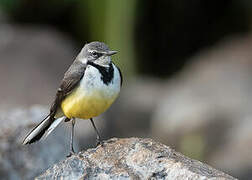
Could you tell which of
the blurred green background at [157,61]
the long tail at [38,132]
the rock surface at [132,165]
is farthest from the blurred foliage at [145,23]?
the rock surface at [132,165]

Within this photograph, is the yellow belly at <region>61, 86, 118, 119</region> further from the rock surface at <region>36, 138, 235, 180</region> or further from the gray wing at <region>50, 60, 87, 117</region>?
the rock surface at <region>36, 138, 235, 180</region>

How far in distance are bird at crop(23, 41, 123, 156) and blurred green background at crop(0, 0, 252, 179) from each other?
5417 mm

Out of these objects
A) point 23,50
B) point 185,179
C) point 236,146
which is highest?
point 185,179

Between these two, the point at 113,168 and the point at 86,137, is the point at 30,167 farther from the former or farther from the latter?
the point at 86,137

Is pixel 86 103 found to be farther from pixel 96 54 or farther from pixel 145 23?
pixel 145 23

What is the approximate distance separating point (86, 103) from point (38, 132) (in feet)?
2.92

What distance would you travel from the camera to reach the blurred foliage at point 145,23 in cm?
1680

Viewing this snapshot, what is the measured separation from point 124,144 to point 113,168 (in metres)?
0.45

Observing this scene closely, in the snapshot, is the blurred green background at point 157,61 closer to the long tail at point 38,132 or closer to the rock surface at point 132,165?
the long tail at point 38,132

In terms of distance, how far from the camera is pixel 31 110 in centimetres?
880

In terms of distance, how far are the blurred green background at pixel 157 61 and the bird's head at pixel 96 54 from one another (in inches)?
216

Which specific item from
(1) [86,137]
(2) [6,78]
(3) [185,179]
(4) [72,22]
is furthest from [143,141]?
(4) [72,22]

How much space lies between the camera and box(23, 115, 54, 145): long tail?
730 centimetres

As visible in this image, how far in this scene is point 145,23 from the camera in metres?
17.6
